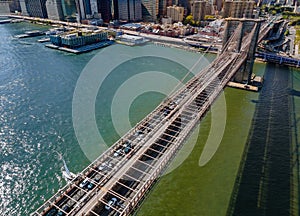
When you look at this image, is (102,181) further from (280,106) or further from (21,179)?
(280,106)

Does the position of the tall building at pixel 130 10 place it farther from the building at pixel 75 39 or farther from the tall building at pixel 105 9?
the building at pixel 75 39

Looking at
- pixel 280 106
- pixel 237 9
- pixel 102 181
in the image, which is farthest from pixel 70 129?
pixel 237 9

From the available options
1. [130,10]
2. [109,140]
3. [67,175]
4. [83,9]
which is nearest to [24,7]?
[83,9]

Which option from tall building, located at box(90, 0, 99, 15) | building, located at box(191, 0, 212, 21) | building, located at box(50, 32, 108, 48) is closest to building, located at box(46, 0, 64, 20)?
tall building, located at box(90, 0, 99, 15)

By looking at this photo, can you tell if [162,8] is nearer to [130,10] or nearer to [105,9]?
[130,10]

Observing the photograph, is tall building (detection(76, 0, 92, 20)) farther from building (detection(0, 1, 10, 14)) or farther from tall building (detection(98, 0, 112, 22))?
building (detection(0, 1, 10, 14))
